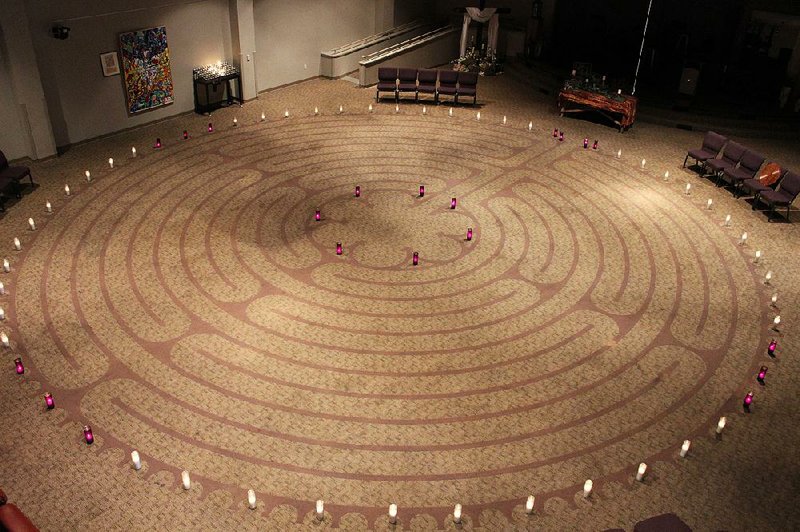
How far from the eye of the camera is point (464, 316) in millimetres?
11742

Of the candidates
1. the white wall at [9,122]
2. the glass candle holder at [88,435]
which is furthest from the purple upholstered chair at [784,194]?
the white wall at [9,122]

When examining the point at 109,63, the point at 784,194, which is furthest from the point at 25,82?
the point at 784,194

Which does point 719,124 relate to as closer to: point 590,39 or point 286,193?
point 590,39

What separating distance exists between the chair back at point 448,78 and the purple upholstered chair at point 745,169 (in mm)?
8900

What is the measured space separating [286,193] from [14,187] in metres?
5.95

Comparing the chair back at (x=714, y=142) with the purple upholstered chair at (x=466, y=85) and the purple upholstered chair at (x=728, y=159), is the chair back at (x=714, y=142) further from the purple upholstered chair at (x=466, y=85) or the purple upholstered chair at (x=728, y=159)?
the purple upholstered chair at (x=466, y=85)

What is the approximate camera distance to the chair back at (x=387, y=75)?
21.4 metres

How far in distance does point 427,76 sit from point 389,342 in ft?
42.2

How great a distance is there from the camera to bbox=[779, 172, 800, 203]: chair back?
14852 millimetres

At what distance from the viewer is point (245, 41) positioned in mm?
20469

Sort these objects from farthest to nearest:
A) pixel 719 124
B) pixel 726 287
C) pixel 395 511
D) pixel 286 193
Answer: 1. pixel 719 124
2. pixel 286 193
3. pixel 726 287
4. pixel 395 511

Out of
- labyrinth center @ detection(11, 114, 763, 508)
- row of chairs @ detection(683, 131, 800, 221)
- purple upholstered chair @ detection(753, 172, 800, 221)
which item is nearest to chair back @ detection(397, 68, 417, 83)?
labyrinth center @ detection(11, 114, 763, 508)

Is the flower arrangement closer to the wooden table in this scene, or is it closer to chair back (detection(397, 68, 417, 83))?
chair back (detection(397, 68, 417, 83))

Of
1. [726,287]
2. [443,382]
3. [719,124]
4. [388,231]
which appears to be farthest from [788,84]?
[443,382]
